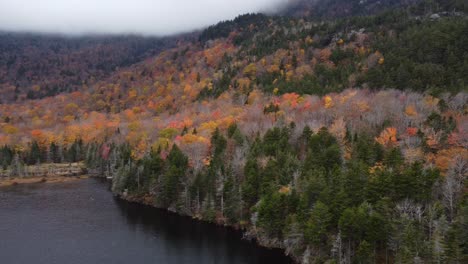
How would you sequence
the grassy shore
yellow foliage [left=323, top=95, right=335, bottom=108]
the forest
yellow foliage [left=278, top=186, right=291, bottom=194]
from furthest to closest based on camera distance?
the grassy shore, yellow foliage [left=323, top=95, right=335, bottom=108], yellow foliage [left=278, top=186, right=291, bottom=194], the forest

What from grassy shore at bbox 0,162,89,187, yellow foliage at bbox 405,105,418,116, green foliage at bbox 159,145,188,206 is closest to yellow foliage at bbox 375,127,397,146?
yellow foliage at bbox 405,105,418,116

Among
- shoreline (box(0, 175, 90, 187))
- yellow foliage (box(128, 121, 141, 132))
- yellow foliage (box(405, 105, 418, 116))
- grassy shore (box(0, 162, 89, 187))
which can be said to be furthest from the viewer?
yellow foliage (box(128, 121, 141, 132))

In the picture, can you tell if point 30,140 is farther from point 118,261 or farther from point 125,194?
point 118,261

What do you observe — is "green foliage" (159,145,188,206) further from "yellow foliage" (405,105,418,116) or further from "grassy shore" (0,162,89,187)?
"grassy shore" (0,162,89,187)

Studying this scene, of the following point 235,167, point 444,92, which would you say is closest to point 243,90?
point 444,92

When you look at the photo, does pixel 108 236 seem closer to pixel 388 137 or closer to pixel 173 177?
pixel 173 177

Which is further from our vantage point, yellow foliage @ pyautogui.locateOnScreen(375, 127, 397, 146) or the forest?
yellow foliage @ pyautogui.locateOnScreen(375, 127, 397, 146)

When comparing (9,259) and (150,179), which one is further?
(150,179)
